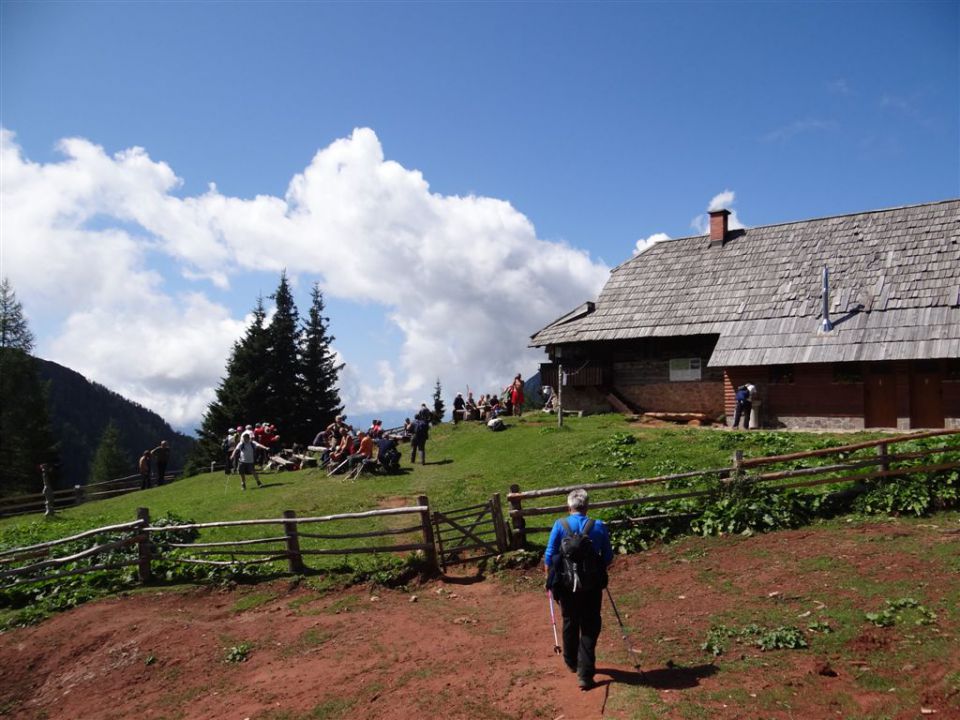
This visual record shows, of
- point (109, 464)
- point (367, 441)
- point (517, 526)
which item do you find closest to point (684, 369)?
point (367, 441)

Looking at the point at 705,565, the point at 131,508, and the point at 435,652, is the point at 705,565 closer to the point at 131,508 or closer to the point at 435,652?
the point at 435,652

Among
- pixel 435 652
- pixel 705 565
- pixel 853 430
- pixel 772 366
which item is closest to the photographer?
pixel 435 652

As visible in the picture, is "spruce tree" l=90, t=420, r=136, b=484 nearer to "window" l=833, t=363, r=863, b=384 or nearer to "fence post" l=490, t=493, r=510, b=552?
"fence post" l=490, t=493, r=510, b=552

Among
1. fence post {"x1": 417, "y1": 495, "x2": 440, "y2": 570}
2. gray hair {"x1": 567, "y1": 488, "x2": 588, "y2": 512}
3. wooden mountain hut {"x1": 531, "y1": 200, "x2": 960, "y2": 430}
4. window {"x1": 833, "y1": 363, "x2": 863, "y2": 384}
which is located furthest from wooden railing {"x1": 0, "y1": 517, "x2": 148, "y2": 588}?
window {"x1": 833, "y1": 363, "x2": 863, "y2": 384}

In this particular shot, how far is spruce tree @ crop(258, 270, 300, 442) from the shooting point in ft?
146

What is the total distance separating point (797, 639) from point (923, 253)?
21495mm

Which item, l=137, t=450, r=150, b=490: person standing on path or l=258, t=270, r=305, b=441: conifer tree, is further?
l=258, t=270, r=305, b=441: conifer tree

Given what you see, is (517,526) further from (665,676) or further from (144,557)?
(144,557)

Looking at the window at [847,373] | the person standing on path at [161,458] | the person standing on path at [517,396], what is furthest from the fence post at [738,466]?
the person standing on path at [161,458]

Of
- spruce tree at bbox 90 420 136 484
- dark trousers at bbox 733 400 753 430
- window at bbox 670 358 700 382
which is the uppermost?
window at bbox 670 358 700 382

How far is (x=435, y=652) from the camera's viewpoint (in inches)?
353

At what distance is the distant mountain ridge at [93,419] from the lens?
9306 centimetres

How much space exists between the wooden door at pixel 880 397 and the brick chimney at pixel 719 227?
10350mm

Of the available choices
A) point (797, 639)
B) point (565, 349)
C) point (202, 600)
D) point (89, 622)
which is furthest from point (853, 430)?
point (89, 622)
